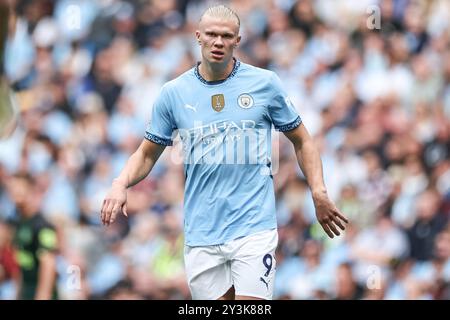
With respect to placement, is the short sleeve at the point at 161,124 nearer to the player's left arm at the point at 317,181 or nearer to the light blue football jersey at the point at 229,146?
the light blue football jersey at the point at 229,146

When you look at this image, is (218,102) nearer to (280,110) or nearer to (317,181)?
(280,110)

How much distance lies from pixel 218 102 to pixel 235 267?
108cm

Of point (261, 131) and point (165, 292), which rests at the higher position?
point (261, 131)

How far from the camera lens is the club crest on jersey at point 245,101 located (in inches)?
273

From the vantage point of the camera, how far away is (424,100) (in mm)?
11859

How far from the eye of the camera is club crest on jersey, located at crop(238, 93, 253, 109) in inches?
273

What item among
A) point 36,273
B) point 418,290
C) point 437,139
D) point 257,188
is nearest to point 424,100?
point 437,139

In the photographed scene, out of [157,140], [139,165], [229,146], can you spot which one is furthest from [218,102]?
[139,165]

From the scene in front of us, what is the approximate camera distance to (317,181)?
22.7 ft

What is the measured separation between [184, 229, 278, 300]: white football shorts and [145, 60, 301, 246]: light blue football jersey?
2.3 inches

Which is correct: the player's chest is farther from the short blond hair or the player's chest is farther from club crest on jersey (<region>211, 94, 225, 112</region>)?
the short blond hair
